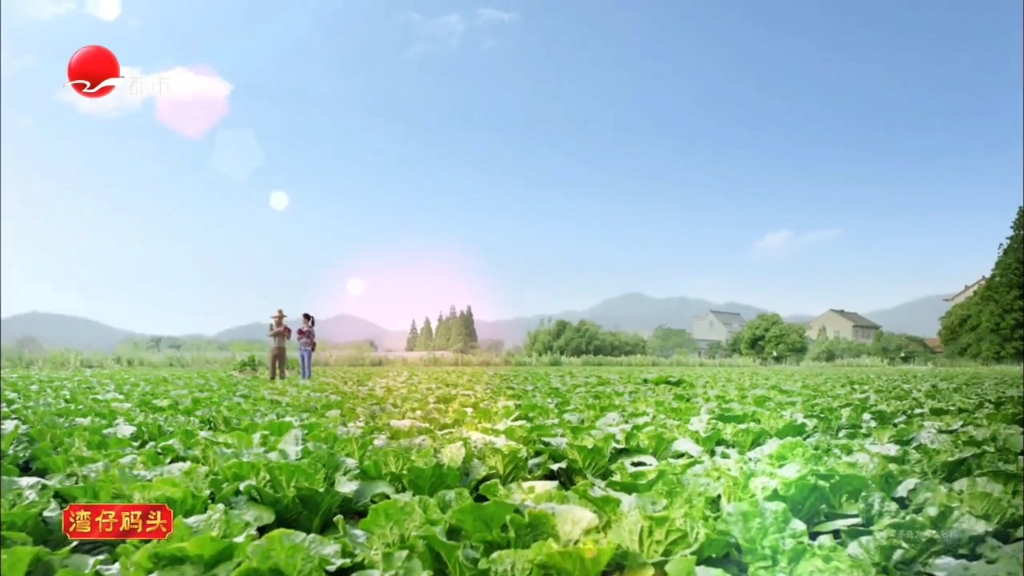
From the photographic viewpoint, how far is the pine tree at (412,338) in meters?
1.60

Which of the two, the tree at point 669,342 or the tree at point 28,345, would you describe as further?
the tree at point 669,342

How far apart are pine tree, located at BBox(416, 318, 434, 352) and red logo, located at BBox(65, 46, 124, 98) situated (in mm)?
789

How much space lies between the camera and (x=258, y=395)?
6.06ft

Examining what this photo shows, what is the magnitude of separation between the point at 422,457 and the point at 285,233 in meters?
0.64

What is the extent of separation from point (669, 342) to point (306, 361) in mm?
1024

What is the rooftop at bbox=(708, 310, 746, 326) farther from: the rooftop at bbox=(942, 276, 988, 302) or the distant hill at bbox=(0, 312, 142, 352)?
the distant hill at bbox=(0, 312, 142, 352)

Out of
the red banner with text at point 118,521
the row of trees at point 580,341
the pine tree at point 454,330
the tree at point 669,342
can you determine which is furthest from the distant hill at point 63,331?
the tree at point 669,342

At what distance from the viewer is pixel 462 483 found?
4.40 feet

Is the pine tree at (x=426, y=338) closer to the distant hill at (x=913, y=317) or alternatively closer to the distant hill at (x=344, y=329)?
the distant hill at (x=344, y=329)

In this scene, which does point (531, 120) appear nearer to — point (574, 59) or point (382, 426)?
point (574, 59)

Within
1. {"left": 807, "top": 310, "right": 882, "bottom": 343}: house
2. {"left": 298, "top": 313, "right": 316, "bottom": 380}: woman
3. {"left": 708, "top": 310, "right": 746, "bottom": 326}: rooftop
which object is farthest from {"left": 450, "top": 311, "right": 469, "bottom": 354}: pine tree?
{"left": 807, "top": 310, "right": 882, "bottom": 343}: house

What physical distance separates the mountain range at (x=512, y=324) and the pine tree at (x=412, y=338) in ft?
0.05

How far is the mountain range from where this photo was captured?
1320 millimetres

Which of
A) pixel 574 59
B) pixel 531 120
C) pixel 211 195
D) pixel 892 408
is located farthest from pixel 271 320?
pixel 892 408
